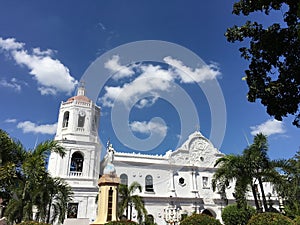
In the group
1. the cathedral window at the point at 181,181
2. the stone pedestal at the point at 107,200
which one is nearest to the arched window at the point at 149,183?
the cathedral window at the point at 181,181

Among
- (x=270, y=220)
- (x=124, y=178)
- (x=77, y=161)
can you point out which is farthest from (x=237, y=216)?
(x=77, y=161)

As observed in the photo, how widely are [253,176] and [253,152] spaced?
163 cm

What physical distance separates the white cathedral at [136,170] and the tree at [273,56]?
1605 centimetres

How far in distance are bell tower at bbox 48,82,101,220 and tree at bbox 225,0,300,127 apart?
57.1 ft

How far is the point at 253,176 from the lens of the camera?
60.0 ft

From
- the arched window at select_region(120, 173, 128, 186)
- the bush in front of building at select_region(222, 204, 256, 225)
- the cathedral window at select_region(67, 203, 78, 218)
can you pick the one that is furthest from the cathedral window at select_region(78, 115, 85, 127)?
the bush in front of building at select_region(222, 204, 256, 225)

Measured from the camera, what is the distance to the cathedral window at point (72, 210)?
77.9ft

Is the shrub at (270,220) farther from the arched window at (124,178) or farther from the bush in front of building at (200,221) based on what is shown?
the arched window at (124,178)

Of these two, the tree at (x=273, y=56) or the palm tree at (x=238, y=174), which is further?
the palm tree at (x=238, y=174)

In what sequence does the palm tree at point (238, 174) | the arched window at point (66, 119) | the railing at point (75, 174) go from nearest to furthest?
the palm tree at point (238, 174)
the railing at point (75, 174)
the arched window at point (66, 119)

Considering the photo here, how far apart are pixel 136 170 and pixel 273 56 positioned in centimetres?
2040

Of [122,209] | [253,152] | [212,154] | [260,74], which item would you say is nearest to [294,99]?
[260,74]

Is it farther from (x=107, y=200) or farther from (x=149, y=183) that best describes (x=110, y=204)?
(x=149, y=183)

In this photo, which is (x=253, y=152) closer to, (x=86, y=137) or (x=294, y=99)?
(x=294, y=99)
